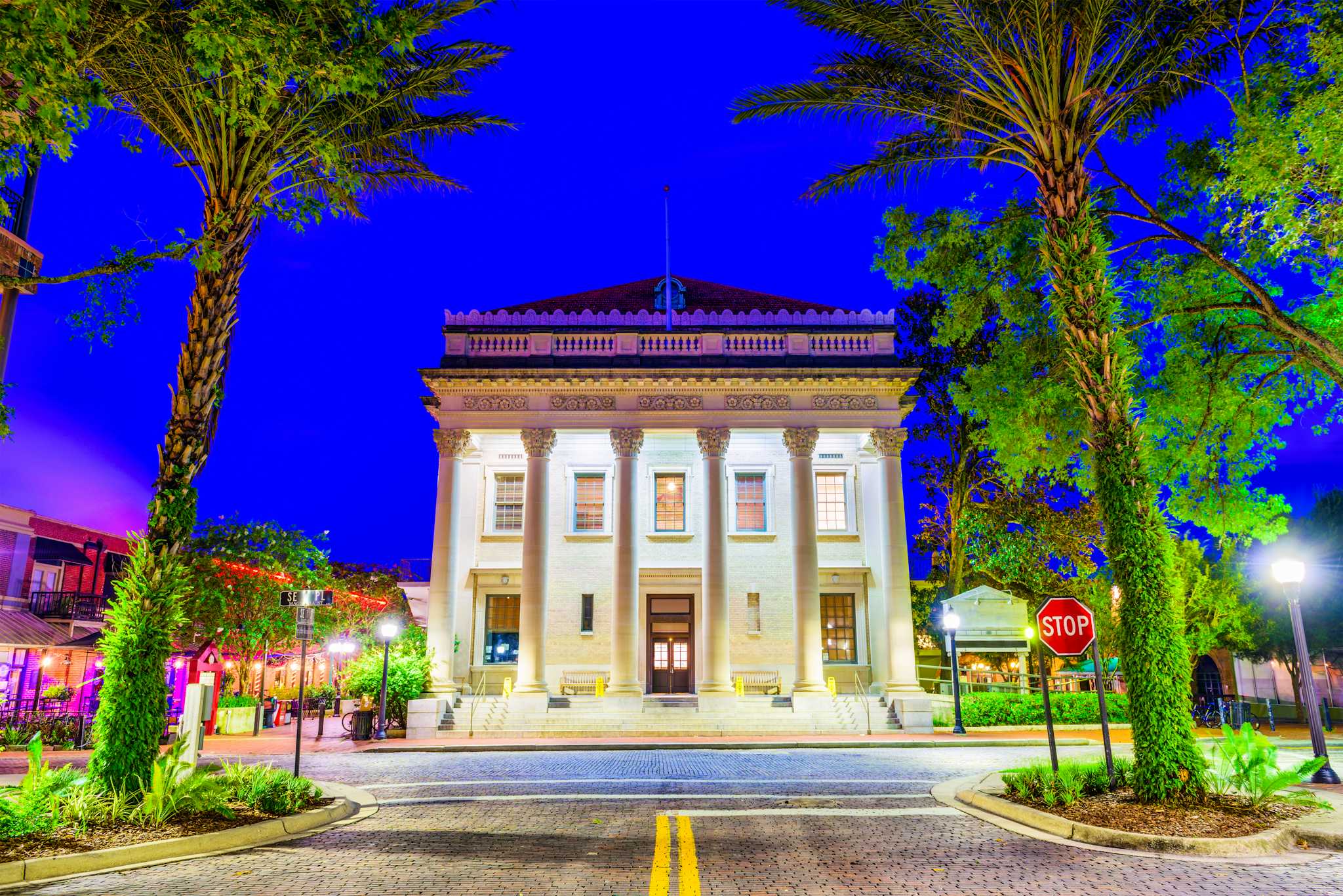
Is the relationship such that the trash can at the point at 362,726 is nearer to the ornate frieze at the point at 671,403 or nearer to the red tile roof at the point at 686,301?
the ornate frieze at the point at 671,403

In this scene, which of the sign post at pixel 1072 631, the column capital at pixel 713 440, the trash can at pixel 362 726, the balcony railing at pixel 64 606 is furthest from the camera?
the balcony railing at pixel 64 606

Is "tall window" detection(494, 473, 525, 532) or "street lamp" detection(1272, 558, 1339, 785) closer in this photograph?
"street lamp" detection(1272, 558, 1339, 785)

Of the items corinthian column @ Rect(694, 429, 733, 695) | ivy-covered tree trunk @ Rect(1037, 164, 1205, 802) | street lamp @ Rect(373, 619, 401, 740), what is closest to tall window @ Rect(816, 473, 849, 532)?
corinthian column @ Rect(694, 429, 733, 695)

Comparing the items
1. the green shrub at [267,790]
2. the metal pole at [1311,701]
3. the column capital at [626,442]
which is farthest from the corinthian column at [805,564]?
the green shrub at [267,790]

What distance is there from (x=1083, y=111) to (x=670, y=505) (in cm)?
2155

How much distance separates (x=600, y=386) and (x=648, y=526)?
564cm

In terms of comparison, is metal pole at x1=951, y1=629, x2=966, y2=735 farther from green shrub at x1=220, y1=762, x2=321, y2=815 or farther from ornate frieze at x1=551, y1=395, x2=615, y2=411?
green shrub at x1=220, y1=762, x2=321, y2=815

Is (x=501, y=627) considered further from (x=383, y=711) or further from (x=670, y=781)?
(x=670, y=781)

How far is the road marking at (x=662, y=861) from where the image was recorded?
7059 mm

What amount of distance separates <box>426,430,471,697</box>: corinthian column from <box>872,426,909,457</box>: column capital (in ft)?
44.9

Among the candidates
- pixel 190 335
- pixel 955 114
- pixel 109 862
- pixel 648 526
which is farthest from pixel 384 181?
pixel 648 526

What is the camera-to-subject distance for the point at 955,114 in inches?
543

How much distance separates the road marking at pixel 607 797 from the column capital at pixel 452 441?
1707 centimetres

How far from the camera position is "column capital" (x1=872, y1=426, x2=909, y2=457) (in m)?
28.9
